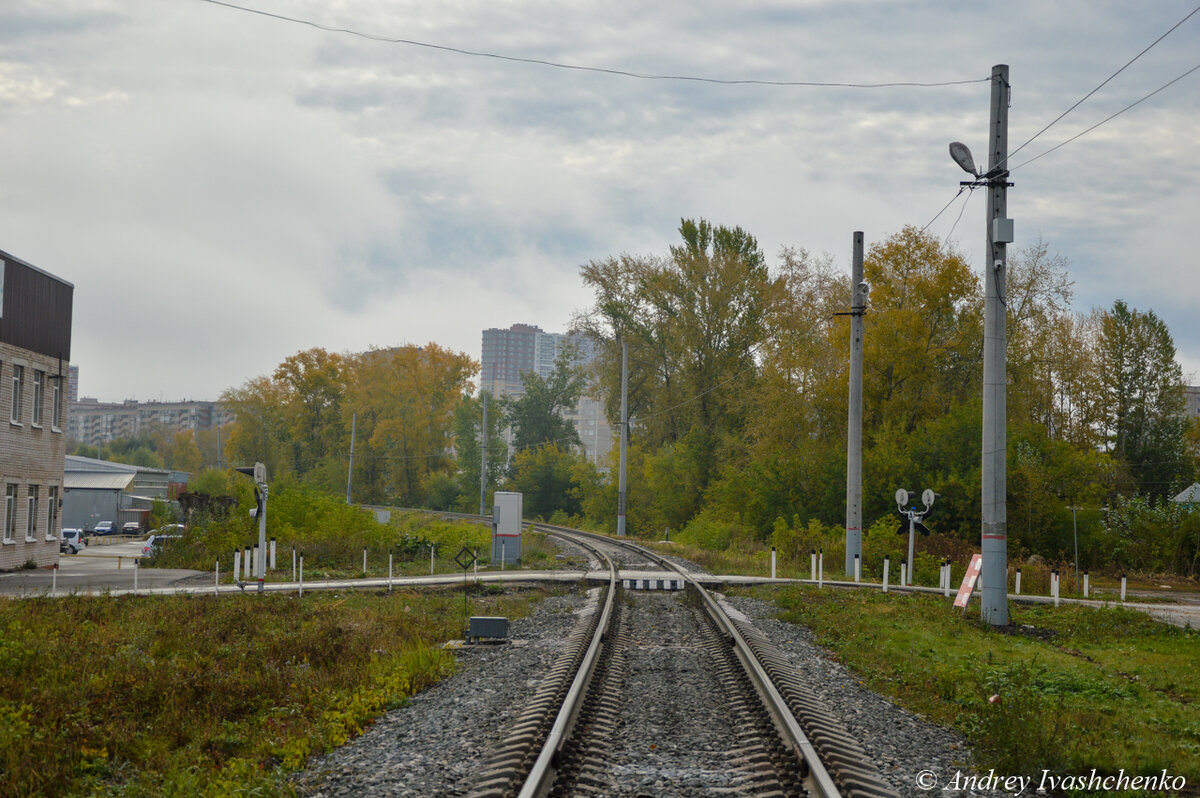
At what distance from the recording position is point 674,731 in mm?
8531

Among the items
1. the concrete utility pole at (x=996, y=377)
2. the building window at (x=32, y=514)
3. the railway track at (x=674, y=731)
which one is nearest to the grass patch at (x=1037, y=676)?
the concrete utility pole at (x=996, y=377)

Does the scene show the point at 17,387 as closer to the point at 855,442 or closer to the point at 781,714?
the point at 855,442

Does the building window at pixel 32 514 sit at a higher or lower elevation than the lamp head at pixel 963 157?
lower

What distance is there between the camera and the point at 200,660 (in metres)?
11.6

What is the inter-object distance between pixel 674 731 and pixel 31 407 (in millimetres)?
29652

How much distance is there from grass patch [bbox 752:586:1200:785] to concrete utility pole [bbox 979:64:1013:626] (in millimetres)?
739

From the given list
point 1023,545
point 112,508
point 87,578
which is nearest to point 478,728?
point 87,578

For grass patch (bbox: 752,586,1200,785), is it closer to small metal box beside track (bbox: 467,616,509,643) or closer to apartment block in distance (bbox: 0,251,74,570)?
small metal box beside track (bbox: 467,616,509,643)

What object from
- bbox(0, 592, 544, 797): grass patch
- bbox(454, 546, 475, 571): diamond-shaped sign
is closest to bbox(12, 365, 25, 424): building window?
bbox(454, 546, 475, 571): diamond-shaped sign

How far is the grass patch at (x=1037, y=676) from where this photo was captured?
7.88m

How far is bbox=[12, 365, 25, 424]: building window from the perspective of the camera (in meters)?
30.4

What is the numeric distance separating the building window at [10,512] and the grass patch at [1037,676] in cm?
2364

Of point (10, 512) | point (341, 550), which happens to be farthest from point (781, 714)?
point (10, 512)

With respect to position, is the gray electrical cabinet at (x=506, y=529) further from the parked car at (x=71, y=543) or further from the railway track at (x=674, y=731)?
the parked car at (x=71, y=543)
